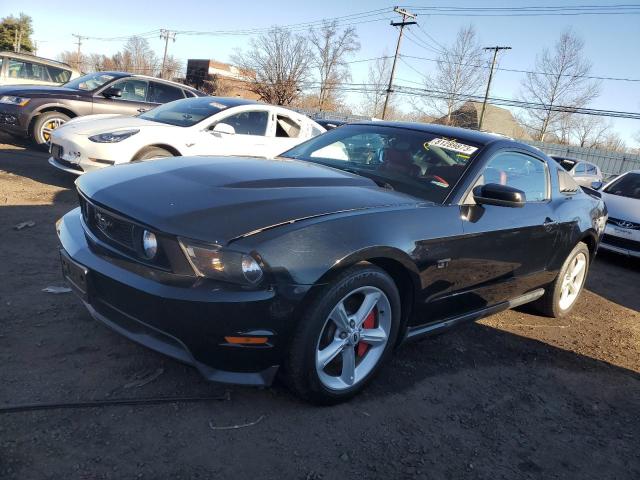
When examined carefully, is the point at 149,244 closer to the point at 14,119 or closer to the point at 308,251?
the point at 308,251

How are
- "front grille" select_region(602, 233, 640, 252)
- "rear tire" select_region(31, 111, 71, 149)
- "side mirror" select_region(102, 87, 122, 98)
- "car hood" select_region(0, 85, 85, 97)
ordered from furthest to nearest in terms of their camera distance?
1. "side mirror" select_region(102, 87, 122, 98)
2. "rear tire" select_region(31, 111, 71, 149)
3. "car hood" select_region(0, 85, 85, 97)
4. "front grille" select_region(602, 233, 640, 252)

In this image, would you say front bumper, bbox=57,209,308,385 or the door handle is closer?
front bumper, bbox=57,209,308,385

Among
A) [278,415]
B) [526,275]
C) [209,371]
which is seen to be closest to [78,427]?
[209,371]

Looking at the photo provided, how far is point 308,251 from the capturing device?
2389 millimetres

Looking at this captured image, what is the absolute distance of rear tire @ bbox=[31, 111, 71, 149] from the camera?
901 centimetres

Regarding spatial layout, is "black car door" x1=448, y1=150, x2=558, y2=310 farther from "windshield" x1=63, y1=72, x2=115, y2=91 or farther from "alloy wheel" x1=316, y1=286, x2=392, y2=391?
"windshield" x1=63, y1=72, x2=115, y2=91

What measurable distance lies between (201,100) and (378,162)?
15.7 ft

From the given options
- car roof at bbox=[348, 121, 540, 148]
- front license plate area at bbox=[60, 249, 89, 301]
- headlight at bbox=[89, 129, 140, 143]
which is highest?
car roof at bbox=[348, 121, 540, 148]

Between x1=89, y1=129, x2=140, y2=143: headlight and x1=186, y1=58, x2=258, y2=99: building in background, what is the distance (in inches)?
1666

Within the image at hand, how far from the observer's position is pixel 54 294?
142 inches

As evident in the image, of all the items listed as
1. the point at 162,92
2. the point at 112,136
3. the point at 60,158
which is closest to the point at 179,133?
the point at 112,136

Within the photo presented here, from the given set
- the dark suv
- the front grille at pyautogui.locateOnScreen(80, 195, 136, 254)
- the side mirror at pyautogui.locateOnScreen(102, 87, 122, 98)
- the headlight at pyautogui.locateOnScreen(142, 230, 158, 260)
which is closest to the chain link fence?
the dark suv

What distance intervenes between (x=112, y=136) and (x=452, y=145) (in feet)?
14.9

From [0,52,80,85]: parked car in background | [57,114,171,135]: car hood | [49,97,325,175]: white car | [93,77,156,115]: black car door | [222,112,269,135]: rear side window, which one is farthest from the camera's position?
[0,52,80,85]: parked car in background
